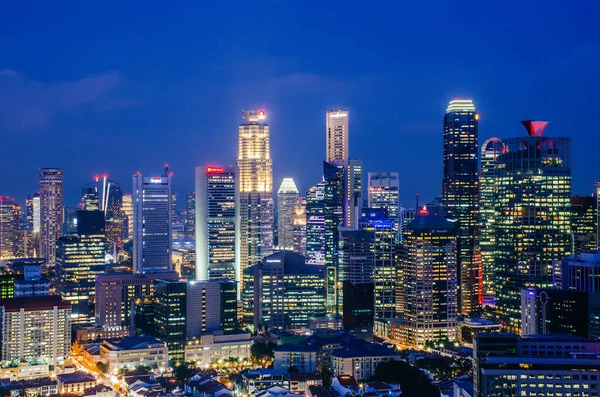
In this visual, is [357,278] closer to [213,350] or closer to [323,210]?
[213,350]

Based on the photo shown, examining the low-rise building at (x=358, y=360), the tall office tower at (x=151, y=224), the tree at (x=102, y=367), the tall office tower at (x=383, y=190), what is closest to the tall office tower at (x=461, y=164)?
the tall office tower at (x=383, y=190)

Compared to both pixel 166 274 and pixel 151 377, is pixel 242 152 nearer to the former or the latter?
pixel 166 274

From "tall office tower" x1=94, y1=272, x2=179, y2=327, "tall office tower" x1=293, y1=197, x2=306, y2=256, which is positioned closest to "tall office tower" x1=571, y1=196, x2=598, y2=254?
"tall office tower" x1=94, y1=272, x2=179, y2=327

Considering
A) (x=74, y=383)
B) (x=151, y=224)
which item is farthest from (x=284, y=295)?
(x=74, y=383)

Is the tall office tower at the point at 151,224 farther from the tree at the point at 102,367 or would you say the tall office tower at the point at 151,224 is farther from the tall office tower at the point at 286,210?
the tree at the point at 102,367

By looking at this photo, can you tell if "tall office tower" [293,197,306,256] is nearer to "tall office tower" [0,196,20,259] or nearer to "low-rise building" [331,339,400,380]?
"tall office tower" [0,196,20,259]

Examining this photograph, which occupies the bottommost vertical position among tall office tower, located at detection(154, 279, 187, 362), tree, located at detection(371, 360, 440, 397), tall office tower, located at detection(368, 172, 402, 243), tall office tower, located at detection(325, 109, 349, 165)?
tree, located at detection(371, 360, 440, 397)
